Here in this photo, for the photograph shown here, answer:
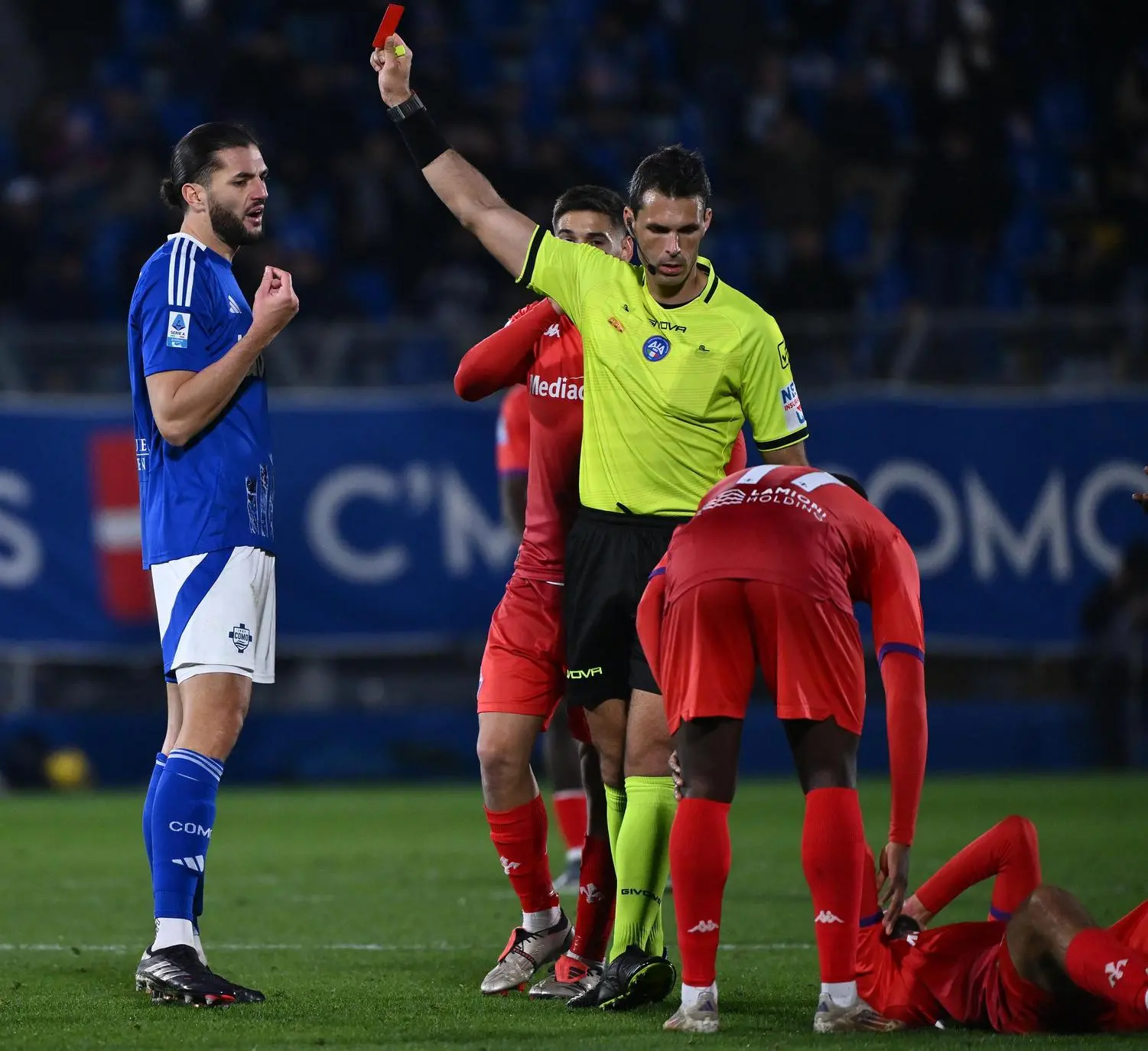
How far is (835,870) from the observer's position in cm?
443

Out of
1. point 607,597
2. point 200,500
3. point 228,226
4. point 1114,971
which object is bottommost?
point 1114,971

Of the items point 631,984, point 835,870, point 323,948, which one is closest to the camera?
point 835,870

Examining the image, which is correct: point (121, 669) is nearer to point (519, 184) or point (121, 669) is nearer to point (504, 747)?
point (519, 184)

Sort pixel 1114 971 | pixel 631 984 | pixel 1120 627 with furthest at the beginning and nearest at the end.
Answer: pixel 1120 627 < pixel 631 984 < pixel 1114 971

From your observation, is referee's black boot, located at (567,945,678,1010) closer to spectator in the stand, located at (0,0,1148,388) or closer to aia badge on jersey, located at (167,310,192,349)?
aia badge on jersey, located at (167,310,192,349)

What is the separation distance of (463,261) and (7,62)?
18.4ft

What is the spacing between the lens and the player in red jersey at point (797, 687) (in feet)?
14.7

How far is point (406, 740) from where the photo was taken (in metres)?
13.5

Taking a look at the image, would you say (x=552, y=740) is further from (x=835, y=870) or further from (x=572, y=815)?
(x=835, y=870)

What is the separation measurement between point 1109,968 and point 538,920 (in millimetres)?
1909

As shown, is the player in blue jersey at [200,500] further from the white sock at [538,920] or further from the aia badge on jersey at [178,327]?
the white sock at [538,920]

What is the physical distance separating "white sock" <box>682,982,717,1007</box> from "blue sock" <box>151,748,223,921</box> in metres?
1.44

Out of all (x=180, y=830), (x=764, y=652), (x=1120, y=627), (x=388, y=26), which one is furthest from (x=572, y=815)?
(x=1120, y=627)

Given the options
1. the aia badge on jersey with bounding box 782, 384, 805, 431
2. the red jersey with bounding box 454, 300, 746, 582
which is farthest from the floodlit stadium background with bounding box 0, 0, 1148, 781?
the aia badge on jersey with bounding box 782, 384, 805, 431
